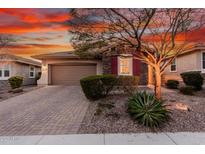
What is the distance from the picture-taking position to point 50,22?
35.2 ft

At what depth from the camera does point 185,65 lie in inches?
578

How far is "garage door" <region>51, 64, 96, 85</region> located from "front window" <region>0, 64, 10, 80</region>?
227 centimetres

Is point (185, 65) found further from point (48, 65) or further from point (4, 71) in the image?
point (4, 71)

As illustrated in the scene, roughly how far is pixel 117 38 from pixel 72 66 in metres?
4.23

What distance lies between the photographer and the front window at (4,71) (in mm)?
11426

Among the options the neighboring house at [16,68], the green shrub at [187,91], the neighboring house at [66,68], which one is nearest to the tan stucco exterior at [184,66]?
the neighboring house at [66,68]

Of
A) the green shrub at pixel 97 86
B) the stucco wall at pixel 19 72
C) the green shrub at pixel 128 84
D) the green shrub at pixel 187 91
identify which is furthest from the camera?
A: the green shrub at pixel 187 91

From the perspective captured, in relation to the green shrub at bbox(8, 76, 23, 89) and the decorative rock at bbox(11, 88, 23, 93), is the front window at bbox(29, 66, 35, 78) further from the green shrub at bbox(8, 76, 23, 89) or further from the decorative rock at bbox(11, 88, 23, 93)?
the decorative rock at bbox(11, 88, 23, 93)

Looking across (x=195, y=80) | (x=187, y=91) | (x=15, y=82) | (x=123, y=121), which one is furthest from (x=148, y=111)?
(x=15, y=82)

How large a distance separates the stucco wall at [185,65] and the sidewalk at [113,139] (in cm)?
812

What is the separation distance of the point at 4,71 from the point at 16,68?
0.59 meters

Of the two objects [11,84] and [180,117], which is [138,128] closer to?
[180,117]

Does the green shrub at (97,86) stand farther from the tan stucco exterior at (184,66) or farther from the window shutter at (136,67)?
the window shutter at (136,67)
